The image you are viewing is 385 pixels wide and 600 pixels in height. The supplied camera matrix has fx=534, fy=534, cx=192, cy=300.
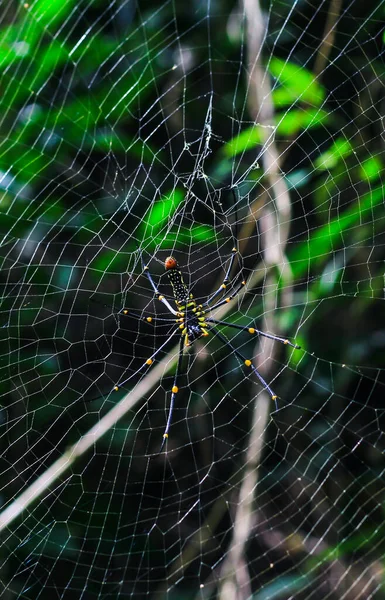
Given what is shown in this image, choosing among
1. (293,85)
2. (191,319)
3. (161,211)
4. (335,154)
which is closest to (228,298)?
(191,319)

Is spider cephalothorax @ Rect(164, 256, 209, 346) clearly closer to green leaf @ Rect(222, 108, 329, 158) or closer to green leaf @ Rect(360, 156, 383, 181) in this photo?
green leaf @ Rect(222, 108, 329, 158)

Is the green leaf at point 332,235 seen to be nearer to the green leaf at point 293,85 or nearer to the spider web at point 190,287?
the spider web at point 190,287

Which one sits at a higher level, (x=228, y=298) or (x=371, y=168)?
(x=371, y=168)

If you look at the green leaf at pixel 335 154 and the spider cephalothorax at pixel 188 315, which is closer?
the green leaf at pixel 335 154

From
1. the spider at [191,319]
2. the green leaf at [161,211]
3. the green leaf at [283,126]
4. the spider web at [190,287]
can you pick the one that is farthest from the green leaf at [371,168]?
the green leaf at [161,211]

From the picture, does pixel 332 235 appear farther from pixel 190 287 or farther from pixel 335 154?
pixel 190 287

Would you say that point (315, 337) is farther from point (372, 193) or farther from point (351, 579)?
point (351, 579)

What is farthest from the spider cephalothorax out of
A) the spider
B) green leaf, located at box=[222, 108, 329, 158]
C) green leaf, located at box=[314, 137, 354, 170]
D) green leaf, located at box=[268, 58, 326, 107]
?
green leaf, located at box=[268, 58, 326, 107]
